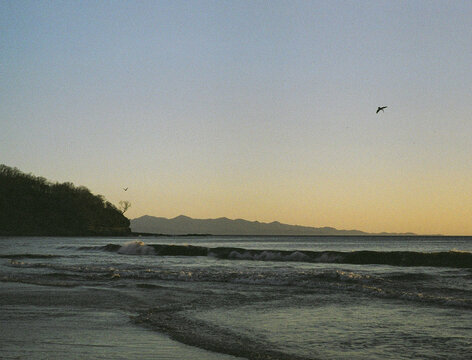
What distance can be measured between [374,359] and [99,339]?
4153 mm

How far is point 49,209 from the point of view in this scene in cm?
16438

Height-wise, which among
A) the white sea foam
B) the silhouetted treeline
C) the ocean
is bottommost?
the white sea foam

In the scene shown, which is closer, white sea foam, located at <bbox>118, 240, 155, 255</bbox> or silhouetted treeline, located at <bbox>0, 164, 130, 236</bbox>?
white sea foam, located at <bbox>118, 240, 155, 255</bbox>

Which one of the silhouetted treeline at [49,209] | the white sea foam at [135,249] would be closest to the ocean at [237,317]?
the white sea foam at [135,249]

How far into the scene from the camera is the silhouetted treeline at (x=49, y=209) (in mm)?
154250

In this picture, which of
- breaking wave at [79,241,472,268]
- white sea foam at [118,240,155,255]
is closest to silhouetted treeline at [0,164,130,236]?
white sea foam at [118,240,155,255]

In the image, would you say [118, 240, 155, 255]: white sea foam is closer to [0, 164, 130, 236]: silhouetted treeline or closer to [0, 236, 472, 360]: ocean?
[0, 236, 472, 360]: ocean

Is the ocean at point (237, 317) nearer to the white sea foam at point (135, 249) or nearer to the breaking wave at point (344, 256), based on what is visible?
the breaking wave at point (344, 256)

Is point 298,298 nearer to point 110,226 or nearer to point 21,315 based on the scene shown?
point 21,315

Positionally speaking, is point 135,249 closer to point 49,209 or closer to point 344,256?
point 344,256

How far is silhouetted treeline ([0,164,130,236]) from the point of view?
154 metres

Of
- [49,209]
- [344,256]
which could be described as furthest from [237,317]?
[49,209]

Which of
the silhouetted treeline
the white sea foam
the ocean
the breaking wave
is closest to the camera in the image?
the ocean

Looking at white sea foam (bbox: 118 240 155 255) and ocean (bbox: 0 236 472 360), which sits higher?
ocean (bbox: 0 236 472 360)
